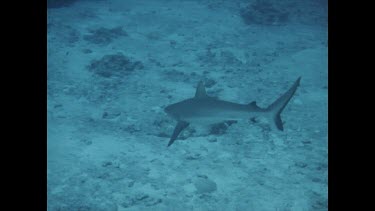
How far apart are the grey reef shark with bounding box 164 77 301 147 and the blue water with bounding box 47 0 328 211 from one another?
38 centimetres

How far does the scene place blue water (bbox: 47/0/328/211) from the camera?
14.6 feet

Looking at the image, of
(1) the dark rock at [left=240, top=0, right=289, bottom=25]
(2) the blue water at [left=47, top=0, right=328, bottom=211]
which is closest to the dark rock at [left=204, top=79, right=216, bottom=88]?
(2) the blue water at [left=47, top=0, right=328, bottom=211]

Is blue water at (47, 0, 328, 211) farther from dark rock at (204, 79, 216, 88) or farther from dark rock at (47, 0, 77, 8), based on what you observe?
dark rock at (47, 0, 77, 8)

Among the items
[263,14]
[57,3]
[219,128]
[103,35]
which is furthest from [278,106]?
[57,3]

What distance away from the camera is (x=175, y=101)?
671cm

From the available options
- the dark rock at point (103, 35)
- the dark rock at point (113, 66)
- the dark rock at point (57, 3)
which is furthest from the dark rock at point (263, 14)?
the dark rock at point (57, 3)

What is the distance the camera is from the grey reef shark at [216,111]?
16.7 feet

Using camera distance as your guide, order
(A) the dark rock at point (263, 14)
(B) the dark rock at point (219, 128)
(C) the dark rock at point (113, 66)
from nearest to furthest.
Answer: (B) the dark rock at point (219, 128) < (C) the dark rock at point (113, 66) < (A) the dark rock at point (263, 14)

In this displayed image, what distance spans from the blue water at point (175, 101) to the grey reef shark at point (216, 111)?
0.38 m

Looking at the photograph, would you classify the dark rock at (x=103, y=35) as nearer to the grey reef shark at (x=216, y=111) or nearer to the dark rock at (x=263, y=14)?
the dark rock at (x=263, y=14)

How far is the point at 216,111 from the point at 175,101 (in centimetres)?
162

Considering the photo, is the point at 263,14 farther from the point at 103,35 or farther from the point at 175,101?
the point at 175,101

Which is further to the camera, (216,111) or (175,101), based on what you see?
(175,101)
